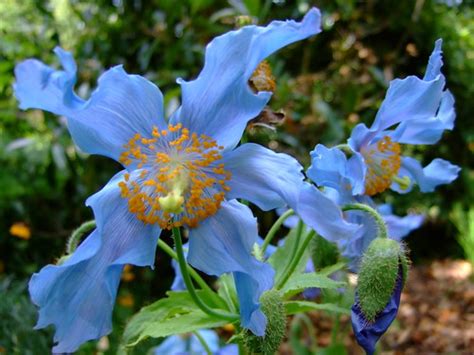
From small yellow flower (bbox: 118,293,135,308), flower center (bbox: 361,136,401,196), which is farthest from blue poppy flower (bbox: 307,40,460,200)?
small yellow flower (bbox: 118,293,135,308)

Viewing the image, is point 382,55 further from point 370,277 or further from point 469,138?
point 370,277

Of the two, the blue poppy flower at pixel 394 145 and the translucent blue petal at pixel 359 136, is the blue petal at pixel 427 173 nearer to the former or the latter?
the blue poppy flower at pixel 394 145

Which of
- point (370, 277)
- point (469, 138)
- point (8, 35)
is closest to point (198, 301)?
point (370, 277)

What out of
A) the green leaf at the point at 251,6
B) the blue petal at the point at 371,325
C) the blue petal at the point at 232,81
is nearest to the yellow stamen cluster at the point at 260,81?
the blue petal at the point at 232,81

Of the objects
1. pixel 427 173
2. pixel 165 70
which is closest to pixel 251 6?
pixel 165 70

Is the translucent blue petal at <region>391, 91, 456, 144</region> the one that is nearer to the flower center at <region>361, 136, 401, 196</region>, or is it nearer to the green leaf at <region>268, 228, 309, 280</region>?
the flower center at <region>361, 136, 401, 196</region>
